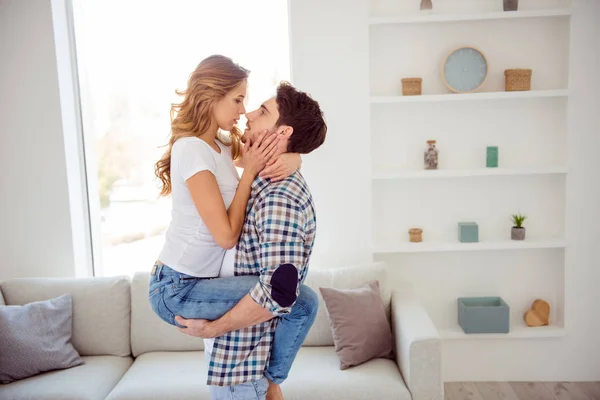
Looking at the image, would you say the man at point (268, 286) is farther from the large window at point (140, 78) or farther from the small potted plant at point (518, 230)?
the small potted plant at point (518, 230)

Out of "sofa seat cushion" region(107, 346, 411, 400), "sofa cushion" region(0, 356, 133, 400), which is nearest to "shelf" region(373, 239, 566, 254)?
"sofa seat cushion" region(107, 346, 411, 400)

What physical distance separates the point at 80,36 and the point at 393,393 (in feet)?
9.67

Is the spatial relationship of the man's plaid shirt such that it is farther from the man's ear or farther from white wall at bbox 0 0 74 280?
white wall at bbox 0 0 74 280

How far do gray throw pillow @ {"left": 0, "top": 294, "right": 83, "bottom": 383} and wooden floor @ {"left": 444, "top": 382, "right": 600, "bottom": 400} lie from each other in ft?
7.22

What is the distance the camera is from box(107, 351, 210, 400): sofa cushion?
2852 mm

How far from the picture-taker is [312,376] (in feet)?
9.61

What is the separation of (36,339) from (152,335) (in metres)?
0.60

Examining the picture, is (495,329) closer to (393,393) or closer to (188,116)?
(393,393)

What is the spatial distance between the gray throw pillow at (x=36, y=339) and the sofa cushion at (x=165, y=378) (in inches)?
14.5

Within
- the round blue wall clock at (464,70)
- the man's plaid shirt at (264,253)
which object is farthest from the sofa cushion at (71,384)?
the round blue wall clock at (464,70)

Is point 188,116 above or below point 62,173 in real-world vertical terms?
above

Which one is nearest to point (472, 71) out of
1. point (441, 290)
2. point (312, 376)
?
point (441, 290)

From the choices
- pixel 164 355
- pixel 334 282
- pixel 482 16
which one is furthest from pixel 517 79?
pixel 164 355

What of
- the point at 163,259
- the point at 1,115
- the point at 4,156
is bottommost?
the point at 163,259
